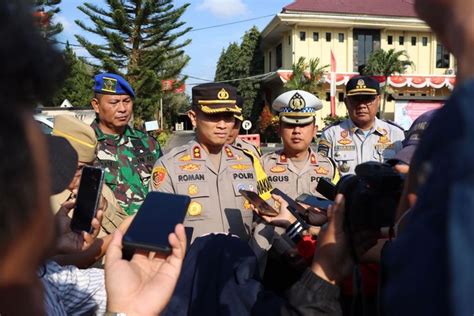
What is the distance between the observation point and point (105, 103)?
11.0 ft

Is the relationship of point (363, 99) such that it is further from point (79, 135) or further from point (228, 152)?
point (79, 135)

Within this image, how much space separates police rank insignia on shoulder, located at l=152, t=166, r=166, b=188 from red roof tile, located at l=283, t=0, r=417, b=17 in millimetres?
23430

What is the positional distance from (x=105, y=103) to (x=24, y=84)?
286cm

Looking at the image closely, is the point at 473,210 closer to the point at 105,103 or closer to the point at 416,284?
the point at 416,284

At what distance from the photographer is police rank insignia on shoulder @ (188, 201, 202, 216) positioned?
2.38m

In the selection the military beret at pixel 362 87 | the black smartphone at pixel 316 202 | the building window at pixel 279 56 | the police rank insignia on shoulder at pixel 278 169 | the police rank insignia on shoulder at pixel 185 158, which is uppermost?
the building window at pixel 279 56

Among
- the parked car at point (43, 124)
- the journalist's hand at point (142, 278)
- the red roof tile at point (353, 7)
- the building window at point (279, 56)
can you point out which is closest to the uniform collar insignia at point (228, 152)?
the parked car at point (43, 124)

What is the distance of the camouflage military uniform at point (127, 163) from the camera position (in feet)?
10.1

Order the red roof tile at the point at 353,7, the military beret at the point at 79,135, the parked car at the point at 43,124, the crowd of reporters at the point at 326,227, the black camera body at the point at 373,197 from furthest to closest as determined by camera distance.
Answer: the red roof tile at the point at 353,7
the military beret at the point at 79,135
the black camera body at the point at 373,197
the parked car at the point at 43,124
the crowd of reporters at the point at 326,227

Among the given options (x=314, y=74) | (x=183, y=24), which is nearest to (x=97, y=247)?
(x=183, y=24)

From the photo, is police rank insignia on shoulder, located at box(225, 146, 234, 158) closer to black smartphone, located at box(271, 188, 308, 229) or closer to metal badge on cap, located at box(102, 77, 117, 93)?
black smartphone, located at box(271, 188, 308, 229)

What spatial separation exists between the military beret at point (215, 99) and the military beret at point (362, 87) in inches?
50.1

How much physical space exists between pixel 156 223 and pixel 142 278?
0.45 ft

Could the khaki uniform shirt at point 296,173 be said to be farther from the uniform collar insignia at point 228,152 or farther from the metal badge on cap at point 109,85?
the metal badge on cap at point 109,85
